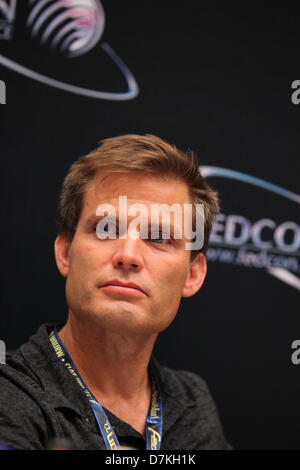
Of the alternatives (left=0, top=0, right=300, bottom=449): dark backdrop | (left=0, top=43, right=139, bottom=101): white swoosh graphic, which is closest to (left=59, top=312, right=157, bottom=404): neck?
(left=0, top=0, right=300, bottom=449): dark backdrop

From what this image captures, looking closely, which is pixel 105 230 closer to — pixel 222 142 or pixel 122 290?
pixel 122 290

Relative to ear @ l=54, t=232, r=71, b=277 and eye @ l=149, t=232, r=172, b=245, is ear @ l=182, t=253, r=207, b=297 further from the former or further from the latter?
ear @ l=54, t=232, r=71, b=277

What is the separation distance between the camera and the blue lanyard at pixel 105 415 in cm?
172

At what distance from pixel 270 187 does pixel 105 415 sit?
1688 mm

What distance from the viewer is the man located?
1709 millimetres

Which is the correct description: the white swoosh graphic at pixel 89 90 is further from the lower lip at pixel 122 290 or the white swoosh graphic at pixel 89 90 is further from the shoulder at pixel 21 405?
the shoulder at pixel 21 405

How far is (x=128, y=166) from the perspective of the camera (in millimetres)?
1913

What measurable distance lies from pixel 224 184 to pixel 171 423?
1.39 metres

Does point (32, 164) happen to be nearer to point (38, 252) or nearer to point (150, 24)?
point (38, 252)

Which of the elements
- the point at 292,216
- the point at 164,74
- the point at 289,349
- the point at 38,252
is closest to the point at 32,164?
the point at 38,252

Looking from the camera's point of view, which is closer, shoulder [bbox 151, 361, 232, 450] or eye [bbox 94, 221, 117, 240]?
eye [bbox 94, 221, 117, 240]

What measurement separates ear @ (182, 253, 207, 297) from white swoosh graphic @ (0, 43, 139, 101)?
1.09 m

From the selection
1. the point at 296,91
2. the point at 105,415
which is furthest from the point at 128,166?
the point at 296,91
